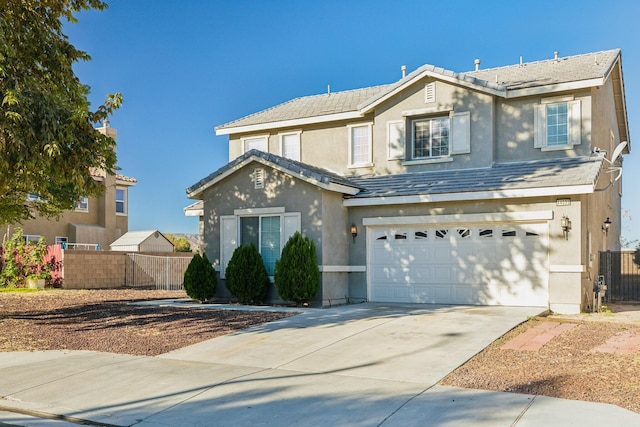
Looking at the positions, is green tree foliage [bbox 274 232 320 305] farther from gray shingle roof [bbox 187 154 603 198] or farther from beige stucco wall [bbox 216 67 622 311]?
gray shingle roof [bbox 187 154 603 198]

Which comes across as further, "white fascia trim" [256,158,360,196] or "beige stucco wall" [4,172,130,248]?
"beige stucco wall" [4,172,130,248]

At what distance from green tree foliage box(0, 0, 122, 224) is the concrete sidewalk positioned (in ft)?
11.1

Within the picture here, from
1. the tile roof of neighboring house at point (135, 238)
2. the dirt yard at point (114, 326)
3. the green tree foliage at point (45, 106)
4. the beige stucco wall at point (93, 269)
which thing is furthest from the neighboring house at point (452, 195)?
the tile roof of neighboring house at point (135, 238)

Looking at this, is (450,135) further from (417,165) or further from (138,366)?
(138,366)

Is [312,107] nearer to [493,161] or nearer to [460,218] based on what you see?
[493,161]

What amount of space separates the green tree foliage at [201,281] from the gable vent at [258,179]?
2.61 m

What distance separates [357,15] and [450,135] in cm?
467

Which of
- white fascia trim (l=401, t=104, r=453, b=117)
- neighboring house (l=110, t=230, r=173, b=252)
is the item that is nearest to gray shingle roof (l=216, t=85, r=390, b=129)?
white fascia trim (l=401, t=104, r=453, b=117)

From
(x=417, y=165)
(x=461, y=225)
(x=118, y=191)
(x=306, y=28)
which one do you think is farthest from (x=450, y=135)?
(x=118, y=191)

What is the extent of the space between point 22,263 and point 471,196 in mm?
20078

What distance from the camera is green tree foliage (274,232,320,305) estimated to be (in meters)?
15.2

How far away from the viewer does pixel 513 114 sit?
1694 cm

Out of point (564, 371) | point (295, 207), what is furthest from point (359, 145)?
point (564, 371)

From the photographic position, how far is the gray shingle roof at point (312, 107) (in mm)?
19906
